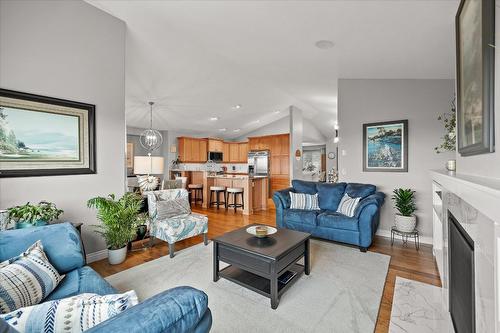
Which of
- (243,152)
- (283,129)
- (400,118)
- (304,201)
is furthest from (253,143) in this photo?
(400,118)

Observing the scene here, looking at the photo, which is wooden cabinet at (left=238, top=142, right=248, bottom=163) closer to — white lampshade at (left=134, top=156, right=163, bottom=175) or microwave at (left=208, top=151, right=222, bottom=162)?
microwave at (left=208, top=151, right=222, bottom=162)

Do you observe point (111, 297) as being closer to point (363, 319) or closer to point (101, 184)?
point (363, 319)

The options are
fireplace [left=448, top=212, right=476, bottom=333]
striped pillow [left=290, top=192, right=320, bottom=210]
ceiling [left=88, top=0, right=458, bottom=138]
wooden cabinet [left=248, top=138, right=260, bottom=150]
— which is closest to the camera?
fireplace [left=448, top=212, right=476, bottom=333]

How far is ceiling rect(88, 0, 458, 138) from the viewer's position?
229 centimetres

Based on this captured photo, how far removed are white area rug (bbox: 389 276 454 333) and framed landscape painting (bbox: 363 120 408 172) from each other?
204 cm

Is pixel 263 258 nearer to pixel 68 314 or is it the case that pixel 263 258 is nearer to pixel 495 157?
pixel 68 314

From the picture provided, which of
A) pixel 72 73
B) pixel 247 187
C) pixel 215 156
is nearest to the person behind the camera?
pixel 72 73

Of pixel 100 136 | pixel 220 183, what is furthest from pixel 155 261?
pixel 220 183

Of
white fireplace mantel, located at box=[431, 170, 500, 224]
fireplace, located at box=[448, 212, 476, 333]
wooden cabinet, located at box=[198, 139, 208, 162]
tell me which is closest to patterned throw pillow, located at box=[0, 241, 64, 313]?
white fireplace mantel, located at box=[431, 170, 500, 224]

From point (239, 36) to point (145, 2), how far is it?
3.81 feet

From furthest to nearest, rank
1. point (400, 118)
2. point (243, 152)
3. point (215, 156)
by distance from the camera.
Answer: point (243, 152)
point (215, 156)
point (400, 118)

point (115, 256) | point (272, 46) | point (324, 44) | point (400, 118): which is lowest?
point (115, 256)

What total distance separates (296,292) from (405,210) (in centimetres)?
241

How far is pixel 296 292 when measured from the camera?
7.44 feet
